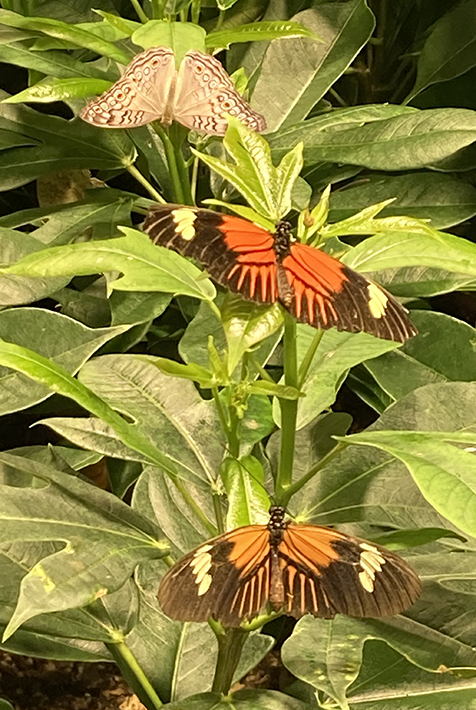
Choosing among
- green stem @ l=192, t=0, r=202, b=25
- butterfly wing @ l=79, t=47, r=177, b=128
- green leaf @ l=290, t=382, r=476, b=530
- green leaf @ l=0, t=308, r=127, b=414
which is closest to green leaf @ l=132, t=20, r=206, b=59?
butterfly wing @ l=79, t=47, r=177, b=128

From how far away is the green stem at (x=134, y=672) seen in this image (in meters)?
0.73

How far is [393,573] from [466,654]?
0.17 meters

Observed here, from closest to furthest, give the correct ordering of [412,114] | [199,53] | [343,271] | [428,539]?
[343,271] < [428,539] < [199,53] < [412,114]

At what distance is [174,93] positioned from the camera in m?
0.71

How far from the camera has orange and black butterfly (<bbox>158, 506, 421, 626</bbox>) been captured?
19.6 inches

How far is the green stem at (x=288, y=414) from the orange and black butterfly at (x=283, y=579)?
0.30 ft

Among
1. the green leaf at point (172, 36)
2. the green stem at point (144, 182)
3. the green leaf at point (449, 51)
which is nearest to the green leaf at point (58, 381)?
Answer: the green leaf at point (172, 36)

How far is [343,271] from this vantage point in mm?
476

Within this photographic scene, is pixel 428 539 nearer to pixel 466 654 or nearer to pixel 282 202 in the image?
pixel 466 654

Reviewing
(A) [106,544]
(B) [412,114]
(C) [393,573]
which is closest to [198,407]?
(A) [106,544]

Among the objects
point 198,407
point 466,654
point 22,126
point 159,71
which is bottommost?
point 466,654

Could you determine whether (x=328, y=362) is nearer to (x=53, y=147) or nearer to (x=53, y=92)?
(x=53, y=92)

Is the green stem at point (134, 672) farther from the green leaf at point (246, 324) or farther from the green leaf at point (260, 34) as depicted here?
the green leaf at point (260, 34)

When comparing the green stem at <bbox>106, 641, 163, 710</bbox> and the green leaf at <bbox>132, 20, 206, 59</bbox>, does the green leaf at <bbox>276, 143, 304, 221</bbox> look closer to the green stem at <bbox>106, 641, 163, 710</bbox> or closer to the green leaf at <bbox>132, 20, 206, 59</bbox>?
the green leaf at <bbox>132, 20, 206, 59</bbox>
